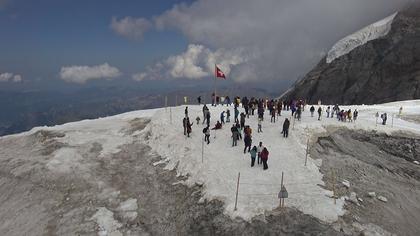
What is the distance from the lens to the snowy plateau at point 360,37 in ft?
368

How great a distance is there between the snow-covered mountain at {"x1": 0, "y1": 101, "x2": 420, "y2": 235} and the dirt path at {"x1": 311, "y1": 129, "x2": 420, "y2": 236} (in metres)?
0.17

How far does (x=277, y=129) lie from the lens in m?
34.1

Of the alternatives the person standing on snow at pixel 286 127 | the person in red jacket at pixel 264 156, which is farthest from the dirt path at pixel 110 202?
the person standing on snow at pixel 286 127

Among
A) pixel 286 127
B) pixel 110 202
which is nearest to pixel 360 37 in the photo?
pixel 286 127

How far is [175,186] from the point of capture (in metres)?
25.5

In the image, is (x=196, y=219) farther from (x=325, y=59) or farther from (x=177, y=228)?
(x=325, y=59)

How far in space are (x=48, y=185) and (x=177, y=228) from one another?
12031 millimetres

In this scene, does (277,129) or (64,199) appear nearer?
(64,199)

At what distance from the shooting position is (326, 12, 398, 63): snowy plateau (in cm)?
11203

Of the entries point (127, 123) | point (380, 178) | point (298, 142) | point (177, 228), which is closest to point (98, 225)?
point (177, 228)

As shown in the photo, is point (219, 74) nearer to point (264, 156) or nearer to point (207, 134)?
point (207, 134)

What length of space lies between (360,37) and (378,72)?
17.0 meters

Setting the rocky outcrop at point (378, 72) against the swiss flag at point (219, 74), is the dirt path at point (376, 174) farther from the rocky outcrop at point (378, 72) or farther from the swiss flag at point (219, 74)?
the rocky outcrop at point (378, 72)

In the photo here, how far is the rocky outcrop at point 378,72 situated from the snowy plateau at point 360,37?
2.15 meters
